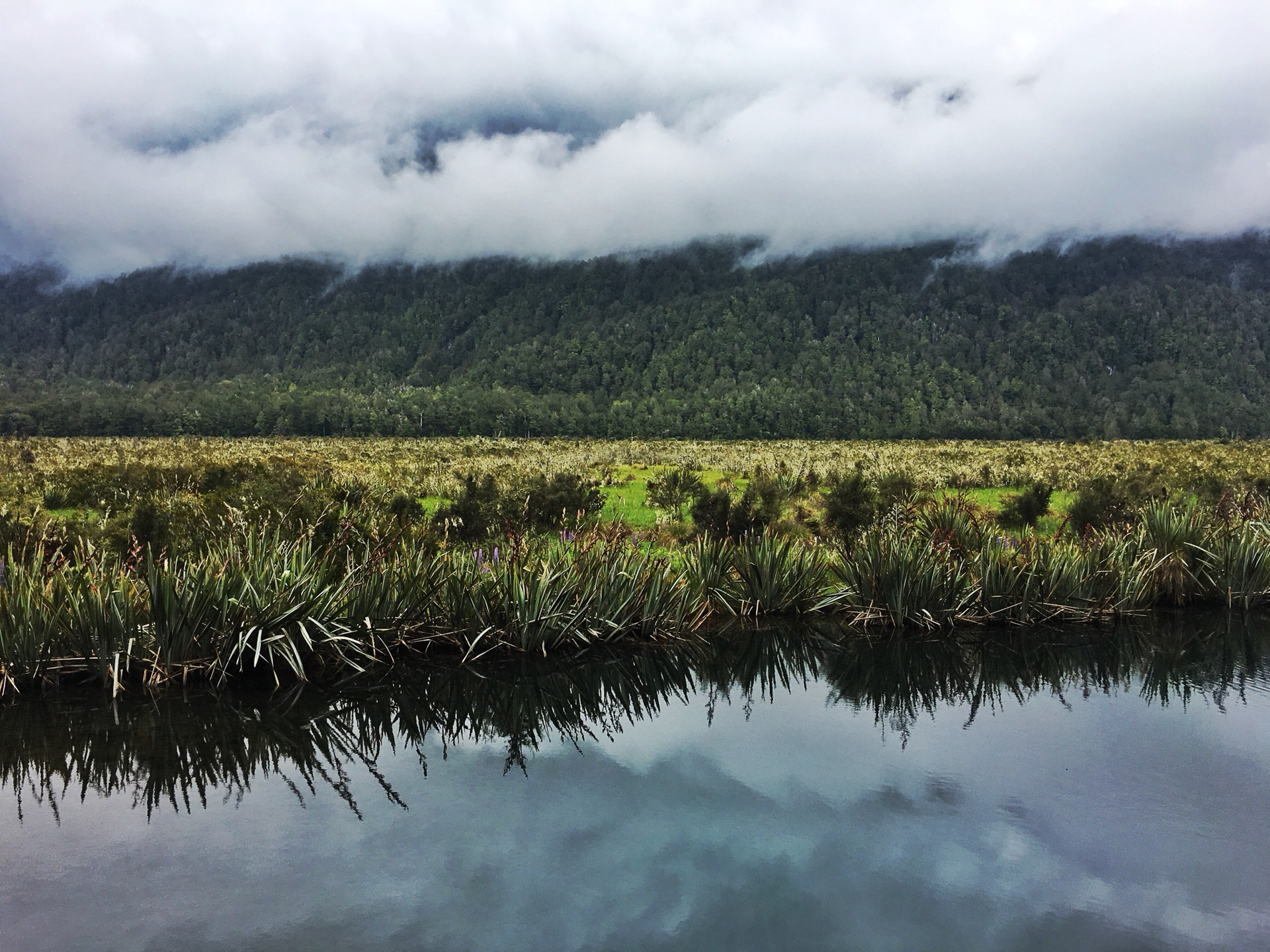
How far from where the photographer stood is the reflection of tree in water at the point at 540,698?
5.80 meters

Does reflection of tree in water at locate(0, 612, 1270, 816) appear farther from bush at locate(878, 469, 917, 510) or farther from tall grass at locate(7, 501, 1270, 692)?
bush at locate(878, 469, 917, 510)

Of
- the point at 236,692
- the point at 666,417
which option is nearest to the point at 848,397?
the point at 666,417

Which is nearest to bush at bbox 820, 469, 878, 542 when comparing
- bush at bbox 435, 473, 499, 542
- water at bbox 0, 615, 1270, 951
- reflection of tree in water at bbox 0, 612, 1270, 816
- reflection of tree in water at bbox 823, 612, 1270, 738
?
reflection of tree in water at bbox 823, 612, 1270, 738

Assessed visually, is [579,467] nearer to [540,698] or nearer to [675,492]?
[675,492]

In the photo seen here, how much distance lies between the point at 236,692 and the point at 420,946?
419 centimetres

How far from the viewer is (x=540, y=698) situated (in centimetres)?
759

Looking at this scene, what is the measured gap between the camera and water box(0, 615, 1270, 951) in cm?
419

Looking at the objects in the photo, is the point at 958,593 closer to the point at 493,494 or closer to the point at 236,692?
the point at 236,692

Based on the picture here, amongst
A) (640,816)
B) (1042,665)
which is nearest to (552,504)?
(1042,665)

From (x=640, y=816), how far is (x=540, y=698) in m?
2.47

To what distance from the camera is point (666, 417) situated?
131500 millimetres

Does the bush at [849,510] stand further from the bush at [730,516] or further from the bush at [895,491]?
the bush at [730,516]

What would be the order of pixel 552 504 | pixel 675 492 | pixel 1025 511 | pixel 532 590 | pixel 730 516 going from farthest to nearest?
1. pixel 675 492
2. pixel 1025 511
3. pixel 552 504
4. pixel 730 516
5. pixel 532 590

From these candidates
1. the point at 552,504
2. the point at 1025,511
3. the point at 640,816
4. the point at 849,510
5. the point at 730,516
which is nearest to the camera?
the point at 640,816
